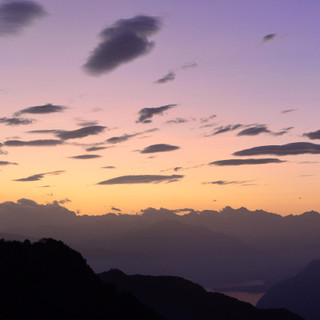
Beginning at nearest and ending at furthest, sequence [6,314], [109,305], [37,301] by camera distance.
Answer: [6,314] → [37,301] → [109,305]

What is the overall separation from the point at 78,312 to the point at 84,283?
17.5 m

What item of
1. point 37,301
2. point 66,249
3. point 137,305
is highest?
point 66,249

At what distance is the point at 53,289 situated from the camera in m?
99.1

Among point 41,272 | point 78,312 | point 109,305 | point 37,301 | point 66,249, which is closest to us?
point 37,301

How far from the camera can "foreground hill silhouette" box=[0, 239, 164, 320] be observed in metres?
84.9

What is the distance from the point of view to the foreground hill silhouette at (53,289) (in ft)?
278

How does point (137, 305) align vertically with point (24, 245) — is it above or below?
below

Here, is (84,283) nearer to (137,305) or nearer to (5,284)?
(137,305)

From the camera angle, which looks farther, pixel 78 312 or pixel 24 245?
pixel 24 245

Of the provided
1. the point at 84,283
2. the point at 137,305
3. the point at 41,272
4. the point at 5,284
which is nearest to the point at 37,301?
the point at 5,284

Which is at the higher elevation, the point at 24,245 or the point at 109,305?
the point at 24,245

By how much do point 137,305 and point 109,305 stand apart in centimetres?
1264

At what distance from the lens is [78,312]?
93.4 meters

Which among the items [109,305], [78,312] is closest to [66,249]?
[109,305]
